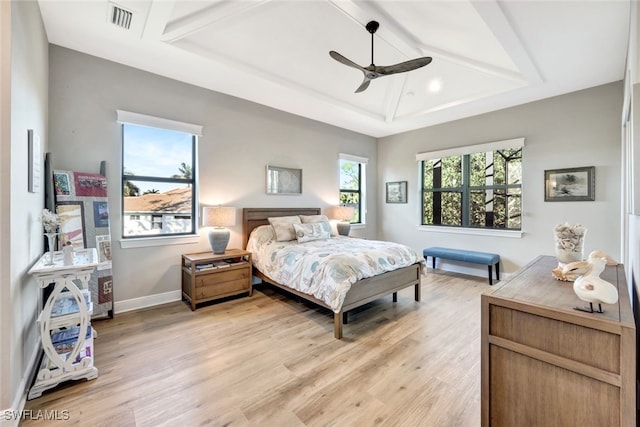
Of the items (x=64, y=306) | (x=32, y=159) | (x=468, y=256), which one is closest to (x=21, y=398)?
(x=64, y=306)

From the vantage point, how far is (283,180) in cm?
475

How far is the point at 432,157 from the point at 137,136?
498 cm

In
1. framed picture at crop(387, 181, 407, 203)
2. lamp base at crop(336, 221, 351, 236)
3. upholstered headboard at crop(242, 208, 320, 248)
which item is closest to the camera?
upholstered headboard at crop(242, 208, 320, 248)

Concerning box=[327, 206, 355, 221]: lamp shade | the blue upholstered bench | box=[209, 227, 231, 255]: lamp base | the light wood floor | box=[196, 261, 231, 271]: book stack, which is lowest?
the light wood floor

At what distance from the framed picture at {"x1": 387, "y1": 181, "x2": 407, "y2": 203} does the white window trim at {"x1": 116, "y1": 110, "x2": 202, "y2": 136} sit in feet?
13.5

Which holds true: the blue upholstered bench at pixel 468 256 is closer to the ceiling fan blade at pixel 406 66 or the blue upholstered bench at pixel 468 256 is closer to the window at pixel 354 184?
the window at pixel 354 184

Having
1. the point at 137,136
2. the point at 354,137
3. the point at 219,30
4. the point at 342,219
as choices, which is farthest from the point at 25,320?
the point at 354,137

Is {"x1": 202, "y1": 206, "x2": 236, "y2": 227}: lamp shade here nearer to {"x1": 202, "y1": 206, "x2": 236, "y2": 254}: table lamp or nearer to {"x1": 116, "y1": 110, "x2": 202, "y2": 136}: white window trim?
{"x1": 202, "y1": 206, "x2": 236, "y2": 254}: table lamp

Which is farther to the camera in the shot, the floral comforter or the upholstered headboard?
the upholstered headboard

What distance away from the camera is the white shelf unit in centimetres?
183

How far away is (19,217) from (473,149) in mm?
5753

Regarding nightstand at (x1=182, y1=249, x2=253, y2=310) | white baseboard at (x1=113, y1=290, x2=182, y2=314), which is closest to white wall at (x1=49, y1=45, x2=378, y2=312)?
white baseboard at (x1=113, y1=290, x2=182, y2=314)

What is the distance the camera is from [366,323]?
2.97 meters

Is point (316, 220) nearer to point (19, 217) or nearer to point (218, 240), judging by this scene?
point (218, 240)
